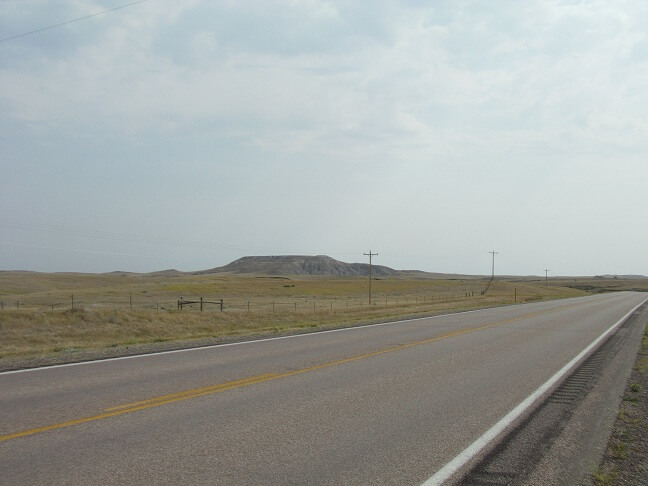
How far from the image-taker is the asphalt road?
5.64 m

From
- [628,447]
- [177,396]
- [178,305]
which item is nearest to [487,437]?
[628,447]

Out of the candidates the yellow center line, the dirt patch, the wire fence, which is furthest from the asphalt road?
the wire fence

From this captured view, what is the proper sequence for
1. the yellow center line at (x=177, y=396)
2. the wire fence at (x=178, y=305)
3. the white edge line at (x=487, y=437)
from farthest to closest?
the wire fence at (x=178, y=305), the yellow center line at (x=177, y=396), the white edge line at (x=487, y=437)

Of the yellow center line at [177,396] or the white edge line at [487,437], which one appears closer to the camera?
the white edge line at [487,437]

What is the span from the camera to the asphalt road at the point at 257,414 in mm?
5637

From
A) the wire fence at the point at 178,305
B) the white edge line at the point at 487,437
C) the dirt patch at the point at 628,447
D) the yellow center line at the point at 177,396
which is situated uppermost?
the yellow center line at the point at 177,396

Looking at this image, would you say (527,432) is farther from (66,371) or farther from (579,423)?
(66,371)

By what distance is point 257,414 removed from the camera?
773 centimetres

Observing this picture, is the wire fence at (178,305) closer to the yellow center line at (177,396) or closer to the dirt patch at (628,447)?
the yellow center line at (177,396)

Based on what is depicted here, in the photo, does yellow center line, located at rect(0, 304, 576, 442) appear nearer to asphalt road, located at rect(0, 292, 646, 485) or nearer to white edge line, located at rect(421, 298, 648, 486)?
asphalt road, located at rect(0, 292, 646, 485)

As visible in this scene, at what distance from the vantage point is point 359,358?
525 inches

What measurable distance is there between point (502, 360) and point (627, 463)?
7503 millimetres

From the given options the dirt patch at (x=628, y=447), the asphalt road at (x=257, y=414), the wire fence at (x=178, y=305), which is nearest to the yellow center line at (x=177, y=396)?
the asphalt road at (x=257, y=414)

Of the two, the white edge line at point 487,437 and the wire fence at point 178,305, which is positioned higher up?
the white edge line at point 487,437
